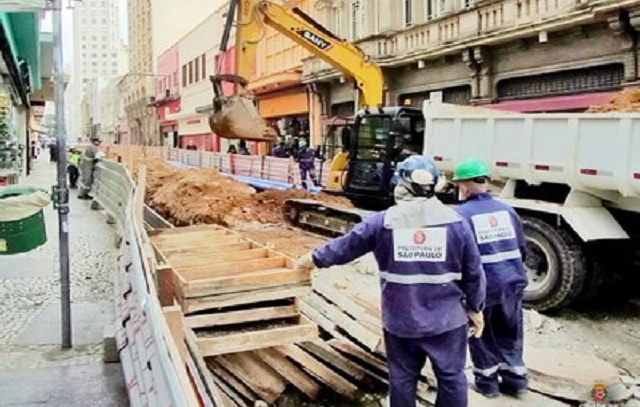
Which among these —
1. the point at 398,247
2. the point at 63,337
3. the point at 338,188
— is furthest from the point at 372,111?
the point at 398,247

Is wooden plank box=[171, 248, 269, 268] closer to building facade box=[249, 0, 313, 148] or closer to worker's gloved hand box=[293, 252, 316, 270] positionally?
worker's gloved hand box=[293, 252, 316, 270]

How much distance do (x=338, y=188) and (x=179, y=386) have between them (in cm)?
1089

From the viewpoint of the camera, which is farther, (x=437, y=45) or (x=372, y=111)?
(x=437, y=45)

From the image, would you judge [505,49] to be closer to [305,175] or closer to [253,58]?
[305,175]

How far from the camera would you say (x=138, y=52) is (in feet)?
248

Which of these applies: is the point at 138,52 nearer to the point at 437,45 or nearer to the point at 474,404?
the point at 437,45

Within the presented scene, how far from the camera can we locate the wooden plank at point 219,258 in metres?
6.19

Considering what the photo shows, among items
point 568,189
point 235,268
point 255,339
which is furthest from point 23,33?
point 255,339

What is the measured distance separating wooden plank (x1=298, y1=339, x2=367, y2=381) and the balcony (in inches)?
414

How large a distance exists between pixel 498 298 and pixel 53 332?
414 cm

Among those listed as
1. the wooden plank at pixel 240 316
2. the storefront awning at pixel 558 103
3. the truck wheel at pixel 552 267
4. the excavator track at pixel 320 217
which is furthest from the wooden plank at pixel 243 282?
the storefront awning at pixel 558 103

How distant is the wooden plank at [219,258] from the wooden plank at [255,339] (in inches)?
50.9

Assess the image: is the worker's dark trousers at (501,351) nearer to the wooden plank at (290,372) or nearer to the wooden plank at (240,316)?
the wooden plank at (290,372)

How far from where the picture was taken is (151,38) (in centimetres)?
6588
